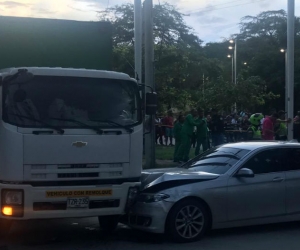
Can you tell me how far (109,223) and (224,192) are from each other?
197 centimetres

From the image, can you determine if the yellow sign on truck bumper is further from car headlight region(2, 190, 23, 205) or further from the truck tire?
the truck tire

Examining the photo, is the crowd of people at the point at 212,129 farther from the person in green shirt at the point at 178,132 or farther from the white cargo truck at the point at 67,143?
the white cargo truck at the point at 67,143

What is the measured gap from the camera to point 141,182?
9719mm

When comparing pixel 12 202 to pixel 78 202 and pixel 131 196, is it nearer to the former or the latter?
pixel 78 202

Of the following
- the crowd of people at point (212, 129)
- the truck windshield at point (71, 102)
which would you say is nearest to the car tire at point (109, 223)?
the truck windshield at point (71, 102)

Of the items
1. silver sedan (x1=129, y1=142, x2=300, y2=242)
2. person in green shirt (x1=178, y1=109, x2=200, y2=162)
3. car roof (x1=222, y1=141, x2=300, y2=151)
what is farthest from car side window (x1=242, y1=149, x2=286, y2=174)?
person in green shirt (x1=178, y1=109, x2=200, y2=162)

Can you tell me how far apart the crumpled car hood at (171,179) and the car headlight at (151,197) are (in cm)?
11

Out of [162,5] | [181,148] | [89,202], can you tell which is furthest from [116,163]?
[162,5]

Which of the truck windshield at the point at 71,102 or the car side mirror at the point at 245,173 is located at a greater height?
the truck windshield at the point at 71,102

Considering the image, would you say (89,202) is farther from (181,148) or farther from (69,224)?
(181,148)

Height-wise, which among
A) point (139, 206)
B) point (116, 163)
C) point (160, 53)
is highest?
point (160, 53)

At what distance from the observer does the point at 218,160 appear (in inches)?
396

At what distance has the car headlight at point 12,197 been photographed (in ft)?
27.2

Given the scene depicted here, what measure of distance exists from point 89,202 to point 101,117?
122cm
